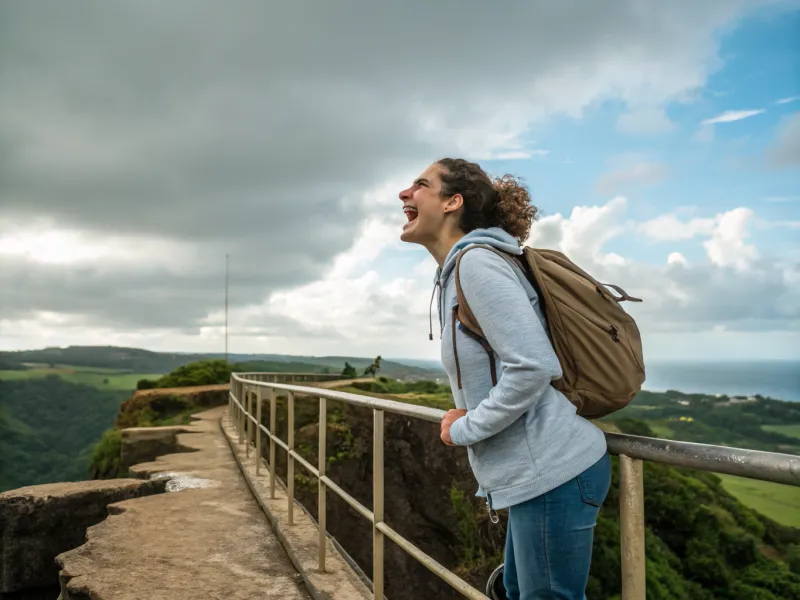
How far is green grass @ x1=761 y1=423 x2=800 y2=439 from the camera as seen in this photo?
55.3 meters

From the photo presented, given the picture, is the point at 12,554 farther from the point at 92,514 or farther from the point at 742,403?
the point at 742,403

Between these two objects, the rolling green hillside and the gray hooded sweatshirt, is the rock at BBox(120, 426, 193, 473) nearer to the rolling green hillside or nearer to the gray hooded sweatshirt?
the gray hooded sweatshirt

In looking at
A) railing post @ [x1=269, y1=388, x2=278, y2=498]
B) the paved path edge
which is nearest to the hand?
the paved path edge

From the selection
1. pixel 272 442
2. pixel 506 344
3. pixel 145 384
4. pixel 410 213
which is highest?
pixel 410 213

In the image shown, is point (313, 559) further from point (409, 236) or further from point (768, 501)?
point (768, 501)

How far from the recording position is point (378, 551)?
9.81ft

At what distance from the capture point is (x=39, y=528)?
6.11 meters

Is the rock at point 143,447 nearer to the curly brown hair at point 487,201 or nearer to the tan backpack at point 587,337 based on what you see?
the curly brown hair at point 487,201

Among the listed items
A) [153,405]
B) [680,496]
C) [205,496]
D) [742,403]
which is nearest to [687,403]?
[742,403]

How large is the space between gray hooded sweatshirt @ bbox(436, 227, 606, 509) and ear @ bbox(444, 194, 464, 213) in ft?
1.12

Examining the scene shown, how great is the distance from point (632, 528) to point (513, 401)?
42 centimetres

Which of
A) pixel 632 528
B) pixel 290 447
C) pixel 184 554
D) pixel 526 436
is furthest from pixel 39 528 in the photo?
pixel 632 528

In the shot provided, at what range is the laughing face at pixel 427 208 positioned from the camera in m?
2.05

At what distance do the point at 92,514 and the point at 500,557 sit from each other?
6.98 meters
